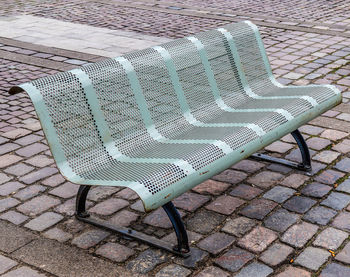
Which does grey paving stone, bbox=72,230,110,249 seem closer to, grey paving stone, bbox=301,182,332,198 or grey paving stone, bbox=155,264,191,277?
grey paving stone, bbox=155,264,191,277

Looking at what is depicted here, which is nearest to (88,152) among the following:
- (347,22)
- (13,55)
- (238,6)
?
(13,55)

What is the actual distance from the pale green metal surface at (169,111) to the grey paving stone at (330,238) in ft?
2.22

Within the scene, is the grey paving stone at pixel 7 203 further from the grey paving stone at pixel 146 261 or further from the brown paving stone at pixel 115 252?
the grey paving stone at pixel 146 261

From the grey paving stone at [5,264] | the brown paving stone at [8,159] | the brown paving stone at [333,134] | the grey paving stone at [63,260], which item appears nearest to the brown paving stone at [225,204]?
the grey paving stone at [63,260]

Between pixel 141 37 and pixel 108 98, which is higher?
pixel 108 98

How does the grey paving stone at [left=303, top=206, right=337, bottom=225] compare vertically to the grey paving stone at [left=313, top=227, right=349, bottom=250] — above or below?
below

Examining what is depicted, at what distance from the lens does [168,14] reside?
10945 millimetres

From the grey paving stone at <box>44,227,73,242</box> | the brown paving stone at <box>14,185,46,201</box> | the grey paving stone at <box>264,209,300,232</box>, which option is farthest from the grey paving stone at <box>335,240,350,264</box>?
the brown paving stone at <box>14,185,46,201</box>

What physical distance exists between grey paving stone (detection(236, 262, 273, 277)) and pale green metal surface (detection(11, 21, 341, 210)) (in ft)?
1.86

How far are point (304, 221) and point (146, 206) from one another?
1.31m

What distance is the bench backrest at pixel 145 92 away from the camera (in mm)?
3447

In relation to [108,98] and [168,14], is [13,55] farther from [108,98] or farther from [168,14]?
[108,98]

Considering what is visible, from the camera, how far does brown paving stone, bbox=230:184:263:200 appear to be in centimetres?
415

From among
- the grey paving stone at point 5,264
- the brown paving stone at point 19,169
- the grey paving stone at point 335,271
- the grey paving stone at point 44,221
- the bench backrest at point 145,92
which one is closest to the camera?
the grey paving stone at point 335,271
